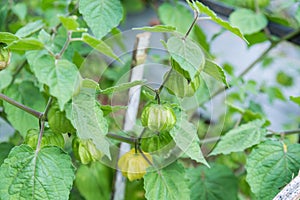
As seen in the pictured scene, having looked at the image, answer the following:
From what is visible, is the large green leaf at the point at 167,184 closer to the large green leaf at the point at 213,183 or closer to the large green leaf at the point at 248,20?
the large green leaf at the point at 213,183

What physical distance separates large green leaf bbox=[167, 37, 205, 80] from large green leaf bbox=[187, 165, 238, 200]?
0.38 metres

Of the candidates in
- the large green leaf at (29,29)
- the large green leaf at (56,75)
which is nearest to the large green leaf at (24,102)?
the large green leaf at (29,29)

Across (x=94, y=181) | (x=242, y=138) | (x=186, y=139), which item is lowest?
(x=94, y=181)

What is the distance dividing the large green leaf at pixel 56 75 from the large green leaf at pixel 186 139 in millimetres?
162

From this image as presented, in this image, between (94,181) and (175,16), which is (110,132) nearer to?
(94,181)

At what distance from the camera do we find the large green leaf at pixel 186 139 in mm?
697

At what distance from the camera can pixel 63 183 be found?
670 mm

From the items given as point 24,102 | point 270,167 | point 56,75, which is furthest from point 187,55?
point 24,102

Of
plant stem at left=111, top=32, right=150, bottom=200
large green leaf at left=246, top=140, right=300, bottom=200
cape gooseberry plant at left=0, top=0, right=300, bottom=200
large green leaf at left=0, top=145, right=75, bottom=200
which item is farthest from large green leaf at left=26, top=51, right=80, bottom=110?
large green leaf at left=246, top=140, right=300, bottom=200

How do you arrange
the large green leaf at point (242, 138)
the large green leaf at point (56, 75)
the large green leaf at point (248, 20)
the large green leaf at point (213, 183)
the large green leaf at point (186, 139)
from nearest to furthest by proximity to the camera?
the large green leaf at point (56, 75)
the large green leaf at point (186, 139)
the large green leaf at point (242, 138)
the large green leaf at point (213, 183)
the large green leaf at point (248, 20)

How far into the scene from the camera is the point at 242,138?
2.87 feet

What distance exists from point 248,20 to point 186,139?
503mm

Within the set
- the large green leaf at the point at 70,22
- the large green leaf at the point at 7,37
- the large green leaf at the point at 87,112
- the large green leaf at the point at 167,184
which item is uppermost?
the large green leaf at the point at 70,22

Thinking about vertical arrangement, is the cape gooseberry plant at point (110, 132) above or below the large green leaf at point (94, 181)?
above
